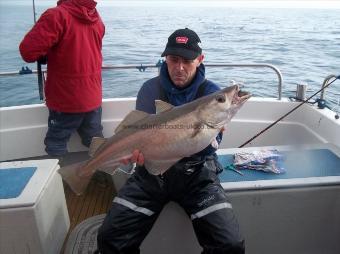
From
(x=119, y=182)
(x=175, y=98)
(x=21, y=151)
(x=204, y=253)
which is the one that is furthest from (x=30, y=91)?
(x=204, y=253)

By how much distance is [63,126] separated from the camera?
15.1 feet

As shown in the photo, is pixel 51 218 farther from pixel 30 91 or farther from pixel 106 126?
pixel 30 91

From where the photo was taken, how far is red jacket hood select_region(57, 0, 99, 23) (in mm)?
4328

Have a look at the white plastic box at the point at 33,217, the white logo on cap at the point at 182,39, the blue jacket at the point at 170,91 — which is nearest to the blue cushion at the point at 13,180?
the white plastic box at the point at 33,217

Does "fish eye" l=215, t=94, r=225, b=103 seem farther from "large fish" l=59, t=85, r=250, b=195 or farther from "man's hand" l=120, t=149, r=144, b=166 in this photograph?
"man's hand" l=120, t=149, r=144, b=166

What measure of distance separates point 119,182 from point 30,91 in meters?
8.61

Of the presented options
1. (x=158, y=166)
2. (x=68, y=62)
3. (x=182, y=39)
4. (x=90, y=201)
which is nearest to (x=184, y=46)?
(x=182, y=39)

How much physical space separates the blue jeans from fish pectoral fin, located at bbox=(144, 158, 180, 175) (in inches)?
83.3

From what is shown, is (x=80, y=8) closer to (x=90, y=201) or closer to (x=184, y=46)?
(x=184, y=46)

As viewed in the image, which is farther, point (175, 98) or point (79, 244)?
point (79, 244)

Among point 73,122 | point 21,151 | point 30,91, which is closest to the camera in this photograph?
point 73,122

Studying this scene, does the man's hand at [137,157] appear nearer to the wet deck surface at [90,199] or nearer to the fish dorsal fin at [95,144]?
the fish dorsal fin at [95,144]

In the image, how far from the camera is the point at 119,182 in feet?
13.4

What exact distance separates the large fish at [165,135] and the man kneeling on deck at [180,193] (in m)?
0.12
